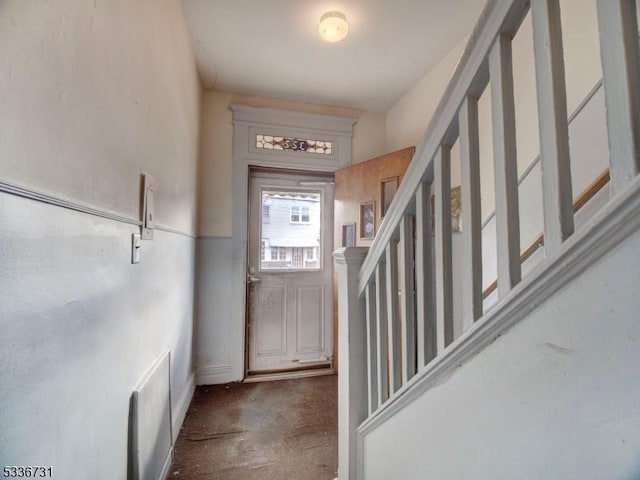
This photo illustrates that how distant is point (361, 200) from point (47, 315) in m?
2.25

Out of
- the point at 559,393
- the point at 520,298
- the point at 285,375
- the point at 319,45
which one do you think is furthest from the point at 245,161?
the point at 559,393

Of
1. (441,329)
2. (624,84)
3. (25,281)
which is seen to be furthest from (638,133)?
(25,281)

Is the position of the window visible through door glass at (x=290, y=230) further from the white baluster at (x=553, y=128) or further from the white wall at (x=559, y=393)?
the white baluster at (x=553, y=128)

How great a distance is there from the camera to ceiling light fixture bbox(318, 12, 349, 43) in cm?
176

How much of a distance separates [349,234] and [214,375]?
5.63 ft

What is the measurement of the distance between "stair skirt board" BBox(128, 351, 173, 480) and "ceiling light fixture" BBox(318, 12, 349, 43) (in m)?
2.07

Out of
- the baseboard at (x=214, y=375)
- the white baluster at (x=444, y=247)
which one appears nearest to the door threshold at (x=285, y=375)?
the baseboard at (x=214, y=375)

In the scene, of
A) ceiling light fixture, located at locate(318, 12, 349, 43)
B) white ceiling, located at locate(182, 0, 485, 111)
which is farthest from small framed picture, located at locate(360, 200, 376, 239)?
ceiling light fixture, located at locate(318, 12, 349, 43)

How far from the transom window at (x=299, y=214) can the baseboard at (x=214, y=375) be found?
58.0 inches

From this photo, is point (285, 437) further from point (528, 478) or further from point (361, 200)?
point (361, 200)

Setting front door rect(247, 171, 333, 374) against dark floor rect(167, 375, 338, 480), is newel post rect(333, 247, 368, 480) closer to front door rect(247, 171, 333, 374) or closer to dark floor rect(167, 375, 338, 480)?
dark floor rect(167, 375, 338, 480)

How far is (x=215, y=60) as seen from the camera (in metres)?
2.24

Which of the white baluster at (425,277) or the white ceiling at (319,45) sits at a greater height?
the white ceiling at (319,45)

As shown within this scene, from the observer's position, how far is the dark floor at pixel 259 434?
61.8 inches
